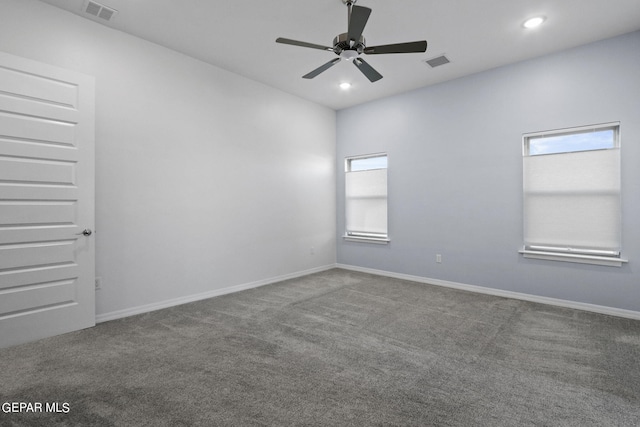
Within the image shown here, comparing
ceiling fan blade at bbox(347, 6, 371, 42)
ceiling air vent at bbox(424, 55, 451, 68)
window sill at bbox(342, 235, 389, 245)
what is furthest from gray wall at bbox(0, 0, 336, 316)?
ceiling fan blade at bbox(347, 6, 371, 42)

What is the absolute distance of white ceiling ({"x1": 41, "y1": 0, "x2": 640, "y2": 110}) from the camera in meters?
2.92

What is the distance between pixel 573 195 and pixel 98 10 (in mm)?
5417

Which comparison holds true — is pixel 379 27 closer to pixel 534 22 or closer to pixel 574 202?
pixel 534 22

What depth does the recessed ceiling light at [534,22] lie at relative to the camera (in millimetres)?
3090

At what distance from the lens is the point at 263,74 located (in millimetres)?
4430

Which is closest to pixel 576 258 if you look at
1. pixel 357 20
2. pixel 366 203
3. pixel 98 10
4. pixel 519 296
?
pixel 519 296

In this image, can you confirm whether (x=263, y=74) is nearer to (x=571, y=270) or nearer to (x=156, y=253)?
(x=156, y=253)

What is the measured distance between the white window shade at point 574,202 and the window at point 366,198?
2.14 meters

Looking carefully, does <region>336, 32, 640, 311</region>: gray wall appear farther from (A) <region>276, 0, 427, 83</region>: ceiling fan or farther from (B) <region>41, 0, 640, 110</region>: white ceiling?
(A) <region>276, 0, 427, 83</region>: ceiling fan

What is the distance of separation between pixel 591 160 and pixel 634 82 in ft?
2.83

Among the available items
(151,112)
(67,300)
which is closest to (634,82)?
(151,112)

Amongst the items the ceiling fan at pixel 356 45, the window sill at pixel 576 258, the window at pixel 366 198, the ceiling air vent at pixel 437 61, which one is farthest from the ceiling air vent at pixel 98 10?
the window sill at pixel 576 258

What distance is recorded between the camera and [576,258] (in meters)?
3.64

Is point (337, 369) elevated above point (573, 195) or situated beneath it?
situated beneath
